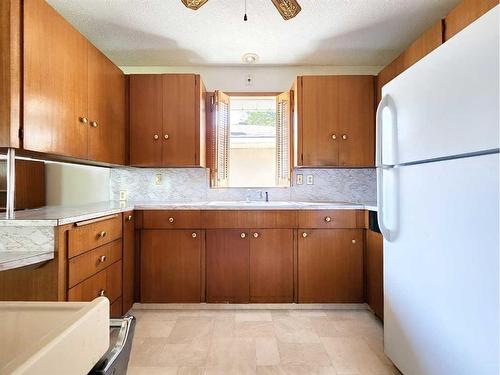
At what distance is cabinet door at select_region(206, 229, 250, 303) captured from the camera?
7.37 feet

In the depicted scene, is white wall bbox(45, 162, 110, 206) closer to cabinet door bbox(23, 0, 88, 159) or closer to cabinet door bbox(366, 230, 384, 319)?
cabinet door bbox(23, 0, 88, 159)

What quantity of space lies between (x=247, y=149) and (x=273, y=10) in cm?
173

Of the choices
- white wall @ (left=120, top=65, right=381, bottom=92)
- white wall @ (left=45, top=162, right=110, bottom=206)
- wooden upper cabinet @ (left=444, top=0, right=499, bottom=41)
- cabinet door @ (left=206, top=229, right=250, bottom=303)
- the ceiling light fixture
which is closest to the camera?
wooden upper cabinet @ (left=444, top=0, right=499, bottom=41)

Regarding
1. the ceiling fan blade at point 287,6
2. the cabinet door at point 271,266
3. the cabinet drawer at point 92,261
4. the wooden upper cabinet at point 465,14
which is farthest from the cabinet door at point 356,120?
the cabinet drawer at point 92,261

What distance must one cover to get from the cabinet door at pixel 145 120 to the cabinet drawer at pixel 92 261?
858 mm

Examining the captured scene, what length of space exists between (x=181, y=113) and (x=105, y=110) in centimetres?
62

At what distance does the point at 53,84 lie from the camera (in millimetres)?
1531

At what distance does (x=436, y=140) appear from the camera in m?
1.11

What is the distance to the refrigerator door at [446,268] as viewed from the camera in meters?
0.90

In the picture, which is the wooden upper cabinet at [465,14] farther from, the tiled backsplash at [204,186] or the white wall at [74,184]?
the white wall at [74,184]

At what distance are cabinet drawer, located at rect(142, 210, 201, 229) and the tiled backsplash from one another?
0.54 m

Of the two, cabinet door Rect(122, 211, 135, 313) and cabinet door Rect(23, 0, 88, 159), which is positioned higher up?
cabinet door Rect(23, 0, 88, 159)

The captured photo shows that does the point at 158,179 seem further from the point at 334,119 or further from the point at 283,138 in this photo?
the point at 334,119

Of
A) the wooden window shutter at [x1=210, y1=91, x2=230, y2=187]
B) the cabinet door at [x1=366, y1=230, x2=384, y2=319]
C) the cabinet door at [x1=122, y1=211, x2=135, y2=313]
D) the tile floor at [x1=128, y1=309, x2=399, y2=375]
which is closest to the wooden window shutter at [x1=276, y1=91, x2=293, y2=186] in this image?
the wooden window shutter at [x1=210, y1=91, x2=230, y2=187]
